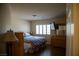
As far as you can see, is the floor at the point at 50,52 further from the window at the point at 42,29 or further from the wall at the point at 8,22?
the wall at the point at 8,22

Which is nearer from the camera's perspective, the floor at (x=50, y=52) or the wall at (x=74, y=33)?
the wall at (x=74, y=33)

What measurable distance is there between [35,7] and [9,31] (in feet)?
1.69

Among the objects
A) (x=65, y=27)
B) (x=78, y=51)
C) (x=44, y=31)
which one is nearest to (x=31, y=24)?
(x=44, y=31)

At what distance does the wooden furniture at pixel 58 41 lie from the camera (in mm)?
1623

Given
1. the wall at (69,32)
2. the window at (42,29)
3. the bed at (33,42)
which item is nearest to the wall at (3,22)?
the bed at (33,42)

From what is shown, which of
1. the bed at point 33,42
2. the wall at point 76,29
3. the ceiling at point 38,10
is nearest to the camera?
the wall at point 76,29

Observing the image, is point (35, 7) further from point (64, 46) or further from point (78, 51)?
point (78, 51)

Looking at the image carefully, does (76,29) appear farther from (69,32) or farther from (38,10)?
(38,10)

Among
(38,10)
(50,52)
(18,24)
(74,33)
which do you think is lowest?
(50,52)

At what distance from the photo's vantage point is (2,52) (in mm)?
1591

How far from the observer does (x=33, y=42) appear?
1666 millimetres

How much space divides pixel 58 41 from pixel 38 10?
1.87ft

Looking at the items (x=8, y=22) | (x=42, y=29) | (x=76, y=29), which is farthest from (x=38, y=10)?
(x=76, y=29)

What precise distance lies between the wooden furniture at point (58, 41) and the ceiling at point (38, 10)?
12.8 inches
